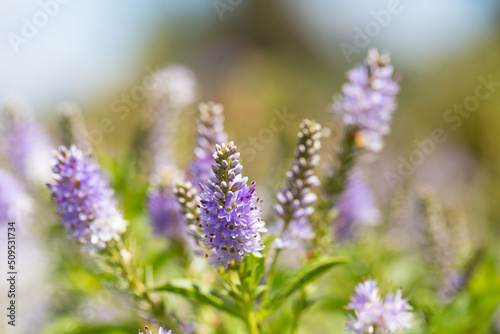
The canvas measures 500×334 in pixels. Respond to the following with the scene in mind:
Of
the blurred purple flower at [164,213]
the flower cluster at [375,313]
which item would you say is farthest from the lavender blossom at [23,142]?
the flower cluster at [375,313]

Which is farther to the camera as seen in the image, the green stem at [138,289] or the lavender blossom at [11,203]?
the lavender blossom at [11,203]

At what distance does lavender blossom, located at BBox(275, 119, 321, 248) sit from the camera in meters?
2.04

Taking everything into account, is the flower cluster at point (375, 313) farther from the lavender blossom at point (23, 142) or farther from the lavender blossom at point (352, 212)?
the lavender blossom at point (23, 142)

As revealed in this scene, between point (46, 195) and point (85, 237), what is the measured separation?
5.84 feet

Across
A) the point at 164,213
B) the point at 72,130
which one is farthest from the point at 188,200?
the point at 72,130

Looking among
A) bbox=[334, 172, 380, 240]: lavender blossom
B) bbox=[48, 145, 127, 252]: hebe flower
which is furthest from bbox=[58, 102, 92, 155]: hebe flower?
bbox=[334, 172, 380, 240]: lavender blossom

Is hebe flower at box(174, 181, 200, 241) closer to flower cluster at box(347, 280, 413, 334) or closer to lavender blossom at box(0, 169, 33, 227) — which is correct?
flower cluster at box(347, 280, 413, 334)

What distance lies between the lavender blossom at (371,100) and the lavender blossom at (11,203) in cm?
199

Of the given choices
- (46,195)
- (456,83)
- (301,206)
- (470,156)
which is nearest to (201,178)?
(301,206)

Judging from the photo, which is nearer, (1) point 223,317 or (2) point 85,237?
(2) point 85,237

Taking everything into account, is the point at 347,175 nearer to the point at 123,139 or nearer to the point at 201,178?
the point at 201,178

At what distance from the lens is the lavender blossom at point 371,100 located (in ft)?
8.46

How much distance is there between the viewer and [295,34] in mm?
26344

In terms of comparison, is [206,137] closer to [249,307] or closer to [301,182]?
[301,182]
